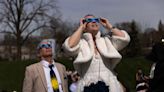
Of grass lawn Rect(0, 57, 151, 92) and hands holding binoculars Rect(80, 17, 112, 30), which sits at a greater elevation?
hands holding binoculars Rect(80, 17, 112, 30)

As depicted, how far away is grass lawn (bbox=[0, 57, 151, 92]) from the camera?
30.8 meters

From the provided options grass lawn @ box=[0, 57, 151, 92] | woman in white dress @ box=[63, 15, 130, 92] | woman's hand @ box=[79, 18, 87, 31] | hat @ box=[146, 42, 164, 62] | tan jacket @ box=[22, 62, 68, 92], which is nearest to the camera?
hat @ box=[146, 42, 164, 62]

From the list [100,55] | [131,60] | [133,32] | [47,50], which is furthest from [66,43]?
[133,32]

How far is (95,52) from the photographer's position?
→ 6.64 metres

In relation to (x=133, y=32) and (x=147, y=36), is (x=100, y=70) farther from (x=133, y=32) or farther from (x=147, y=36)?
(x=147, y=36)

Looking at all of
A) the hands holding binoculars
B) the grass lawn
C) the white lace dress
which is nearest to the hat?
the white lace dress

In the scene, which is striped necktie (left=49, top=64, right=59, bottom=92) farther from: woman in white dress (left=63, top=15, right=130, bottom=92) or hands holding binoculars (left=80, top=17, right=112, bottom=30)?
hands holding binoculars (left=80, top=17, right=112, bottom=30)

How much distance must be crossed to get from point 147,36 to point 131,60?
1950 inches

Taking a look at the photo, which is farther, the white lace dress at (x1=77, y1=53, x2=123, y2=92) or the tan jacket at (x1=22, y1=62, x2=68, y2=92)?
the tan jacket at (x1=22, y1=62, x2=68, y2=92)

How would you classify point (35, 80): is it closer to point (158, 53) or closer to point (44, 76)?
point (44, 76)

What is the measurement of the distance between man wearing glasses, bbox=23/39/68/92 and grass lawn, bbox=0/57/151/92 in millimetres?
21071

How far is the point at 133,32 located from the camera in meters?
68.2

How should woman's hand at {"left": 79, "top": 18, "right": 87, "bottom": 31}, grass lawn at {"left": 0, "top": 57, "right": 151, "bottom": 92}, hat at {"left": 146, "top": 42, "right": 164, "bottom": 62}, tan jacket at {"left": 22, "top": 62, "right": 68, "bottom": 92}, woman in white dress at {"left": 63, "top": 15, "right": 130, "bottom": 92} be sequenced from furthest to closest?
grass lawn at {"left": 0, "top": 57, "right": 151, "bottom": 92}, tan jacket at {"left": 22, "top": 62, "right": 68, "bottom": 92}, woman's hand at {"left": 79, "top": 18, "right": 87, "bottom": 31}, woman in white dress at {"left": 63, "top": 15, "right": 130, "bottom": 92}, hat at {"left": 146, "top": 42, "right": 164, "bottom": 62}

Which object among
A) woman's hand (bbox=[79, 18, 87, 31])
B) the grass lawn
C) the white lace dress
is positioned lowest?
the grass lawn
